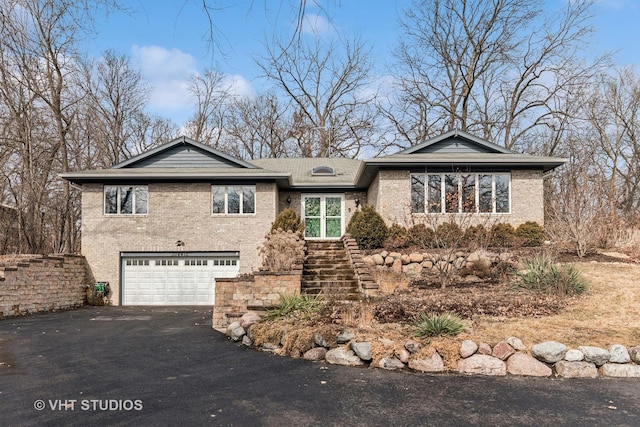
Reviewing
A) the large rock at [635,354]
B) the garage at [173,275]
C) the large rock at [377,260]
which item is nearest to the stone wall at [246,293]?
the large rock at [377,260]

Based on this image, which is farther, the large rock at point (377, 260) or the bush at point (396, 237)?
the bush at point (396, 237)

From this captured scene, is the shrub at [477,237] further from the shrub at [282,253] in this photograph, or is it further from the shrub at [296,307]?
the shrub at [296,307]

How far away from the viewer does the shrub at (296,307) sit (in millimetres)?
9391

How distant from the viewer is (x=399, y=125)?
103 ft

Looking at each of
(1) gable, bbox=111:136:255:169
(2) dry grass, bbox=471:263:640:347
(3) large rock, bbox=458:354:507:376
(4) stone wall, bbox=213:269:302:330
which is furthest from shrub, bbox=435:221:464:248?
(1) gable, bbox=111:136:255:169

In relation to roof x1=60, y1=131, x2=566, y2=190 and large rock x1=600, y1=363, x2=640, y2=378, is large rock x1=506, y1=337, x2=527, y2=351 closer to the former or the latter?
large rock x1=600, y1=363, x2=640, y2=378

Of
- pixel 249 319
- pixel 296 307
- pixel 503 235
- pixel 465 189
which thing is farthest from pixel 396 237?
pixel 249 319

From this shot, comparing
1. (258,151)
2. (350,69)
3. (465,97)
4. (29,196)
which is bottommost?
(29,196)

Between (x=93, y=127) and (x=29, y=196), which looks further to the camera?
(x=93, y=127)

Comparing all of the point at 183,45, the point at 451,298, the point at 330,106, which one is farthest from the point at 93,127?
the point at 183,45

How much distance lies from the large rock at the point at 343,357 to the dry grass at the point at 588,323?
1.91 m

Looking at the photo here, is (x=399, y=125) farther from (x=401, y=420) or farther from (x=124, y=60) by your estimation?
(x=401, y=420)

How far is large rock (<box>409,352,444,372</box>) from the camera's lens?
6.90m

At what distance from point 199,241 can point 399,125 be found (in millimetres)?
18092
